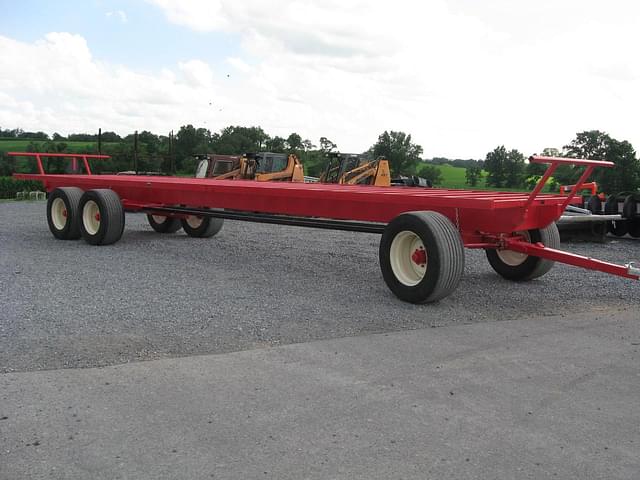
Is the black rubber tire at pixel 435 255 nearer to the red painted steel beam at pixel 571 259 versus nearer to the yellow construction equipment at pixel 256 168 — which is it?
the red painted steel beam at pixel 571 259

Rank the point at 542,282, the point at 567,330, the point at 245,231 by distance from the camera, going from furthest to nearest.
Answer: the point at 245,231
the point at 542,282
the point at 567,330

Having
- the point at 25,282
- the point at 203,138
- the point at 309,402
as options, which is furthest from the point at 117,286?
the point at 203,138

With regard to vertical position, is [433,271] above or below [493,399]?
above

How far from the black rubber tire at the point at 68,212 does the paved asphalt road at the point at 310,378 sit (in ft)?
10.1

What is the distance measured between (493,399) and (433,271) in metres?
2.24

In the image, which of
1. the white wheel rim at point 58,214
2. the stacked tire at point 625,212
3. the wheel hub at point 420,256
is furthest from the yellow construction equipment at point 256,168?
the wheel hub at point 420,256

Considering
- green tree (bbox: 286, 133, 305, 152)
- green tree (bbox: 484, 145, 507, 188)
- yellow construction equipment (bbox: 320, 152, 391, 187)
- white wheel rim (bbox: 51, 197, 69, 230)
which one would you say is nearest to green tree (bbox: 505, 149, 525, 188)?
green tree (bbox: 484, 145, 507, 188)

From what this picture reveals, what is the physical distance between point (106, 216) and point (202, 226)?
1.96 m

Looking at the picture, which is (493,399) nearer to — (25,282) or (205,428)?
(205,428)

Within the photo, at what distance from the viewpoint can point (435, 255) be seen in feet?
19.1

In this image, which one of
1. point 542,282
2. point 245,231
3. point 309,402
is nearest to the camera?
point 309,402

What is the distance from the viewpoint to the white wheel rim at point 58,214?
35.9 feet

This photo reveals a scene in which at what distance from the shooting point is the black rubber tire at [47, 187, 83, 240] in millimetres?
10484

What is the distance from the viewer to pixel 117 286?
6.70 meters
